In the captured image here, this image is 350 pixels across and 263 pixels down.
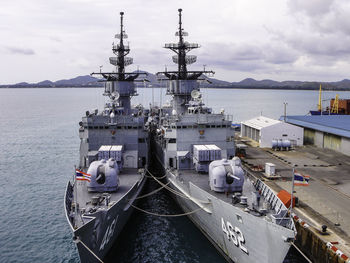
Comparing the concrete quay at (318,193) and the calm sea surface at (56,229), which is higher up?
the concrete quay at (318,193)

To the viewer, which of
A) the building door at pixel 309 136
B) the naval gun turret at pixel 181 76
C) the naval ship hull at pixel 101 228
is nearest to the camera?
the naval ship hull at pixel 101 228

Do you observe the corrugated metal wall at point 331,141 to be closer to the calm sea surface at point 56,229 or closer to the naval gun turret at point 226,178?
the calm sea surface at point 56,229

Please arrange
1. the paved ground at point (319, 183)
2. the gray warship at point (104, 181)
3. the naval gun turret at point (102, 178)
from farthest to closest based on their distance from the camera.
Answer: the naval gun turret at point (102, 178) → the paved ground at point (319, 183) → the gray warship at point (104, 181)

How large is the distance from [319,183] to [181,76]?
15.5m

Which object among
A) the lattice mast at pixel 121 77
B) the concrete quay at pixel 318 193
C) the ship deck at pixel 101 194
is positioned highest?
the lattice mast at pixel 121 77

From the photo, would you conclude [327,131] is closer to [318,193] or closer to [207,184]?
[318,193]

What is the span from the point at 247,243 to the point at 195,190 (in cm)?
429

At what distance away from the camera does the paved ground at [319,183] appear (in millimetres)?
15664

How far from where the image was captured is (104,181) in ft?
55.2

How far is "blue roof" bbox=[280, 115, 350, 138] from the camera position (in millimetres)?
32781

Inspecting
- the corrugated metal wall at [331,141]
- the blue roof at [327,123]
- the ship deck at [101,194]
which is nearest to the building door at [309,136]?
the blue roof at [327,123]

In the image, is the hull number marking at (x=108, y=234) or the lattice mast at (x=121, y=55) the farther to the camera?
the lattice mast at (x=121, y=55)

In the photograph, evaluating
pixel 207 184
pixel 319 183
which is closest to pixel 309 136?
pixel 319 183

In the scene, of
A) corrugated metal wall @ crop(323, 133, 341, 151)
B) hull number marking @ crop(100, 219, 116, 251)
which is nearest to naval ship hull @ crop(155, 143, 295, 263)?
hull number marking @ crop(100, 219, 116, 251)
